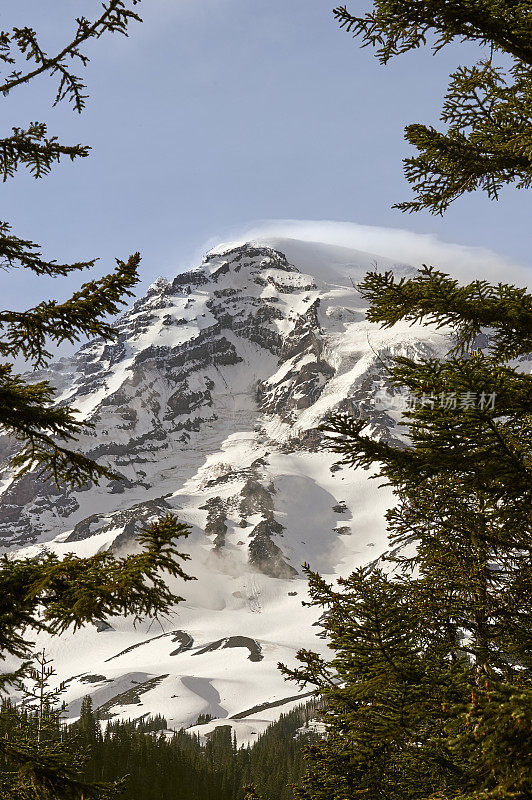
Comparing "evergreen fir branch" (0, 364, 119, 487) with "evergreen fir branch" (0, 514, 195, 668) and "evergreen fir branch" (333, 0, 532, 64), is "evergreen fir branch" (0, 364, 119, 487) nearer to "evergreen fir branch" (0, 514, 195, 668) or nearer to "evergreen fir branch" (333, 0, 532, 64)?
"evergreen fir branch" (0, 514, 195, 668)

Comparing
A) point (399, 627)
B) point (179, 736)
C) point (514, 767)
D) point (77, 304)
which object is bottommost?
point (179, 736)

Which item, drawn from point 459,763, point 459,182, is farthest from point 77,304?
point 459,763

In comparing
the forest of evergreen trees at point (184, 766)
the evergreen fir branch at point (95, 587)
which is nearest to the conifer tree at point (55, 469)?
the evergreen fir branch at point (95, 587)

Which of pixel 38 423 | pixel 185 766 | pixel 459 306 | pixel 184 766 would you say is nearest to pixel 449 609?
pixel 459 306

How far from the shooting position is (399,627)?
4750 millimetres

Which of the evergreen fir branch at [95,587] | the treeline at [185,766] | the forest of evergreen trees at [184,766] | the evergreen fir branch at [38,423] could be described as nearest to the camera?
the evergreen fir branch at [95,587]

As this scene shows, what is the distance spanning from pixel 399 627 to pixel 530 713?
1632 mm

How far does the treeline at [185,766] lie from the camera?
201 ft

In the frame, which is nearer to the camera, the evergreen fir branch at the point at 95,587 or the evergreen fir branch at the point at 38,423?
the evergreen fir branch at the point at 95,587

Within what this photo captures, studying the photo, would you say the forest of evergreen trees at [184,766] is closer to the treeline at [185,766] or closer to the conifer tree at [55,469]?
the treeline at [185,766]

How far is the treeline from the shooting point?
61156 millimetres

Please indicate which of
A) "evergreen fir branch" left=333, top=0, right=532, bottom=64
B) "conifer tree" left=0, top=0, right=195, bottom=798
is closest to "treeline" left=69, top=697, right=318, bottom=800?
"conifer tree" left=0, top=0, right=195, bottom=798

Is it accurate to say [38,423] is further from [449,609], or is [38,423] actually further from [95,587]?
[449,609]

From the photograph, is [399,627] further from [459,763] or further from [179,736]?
[179,736]
